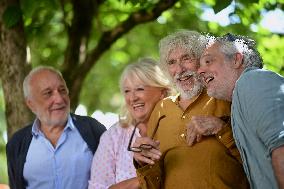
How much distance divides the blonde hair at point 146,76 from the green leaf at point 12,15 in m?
1.23

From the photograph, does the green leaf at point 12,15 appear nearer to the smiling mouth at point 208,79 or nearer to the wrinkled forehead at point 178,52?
the wrinkled forehead at point 178,52

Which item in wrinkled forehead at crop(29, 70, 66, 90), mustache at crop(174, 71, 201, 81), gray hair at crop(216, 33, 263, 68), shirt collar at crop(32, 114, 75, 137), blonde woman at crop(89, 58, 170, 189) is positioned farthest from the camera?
wrinkled forehead at crop(29, 70, 66, 90)

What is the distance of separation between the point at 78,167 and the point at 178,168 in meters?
1.37

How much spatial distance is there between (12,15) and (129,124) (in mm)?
1498

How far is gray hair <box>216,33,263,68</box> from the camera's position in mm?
3496

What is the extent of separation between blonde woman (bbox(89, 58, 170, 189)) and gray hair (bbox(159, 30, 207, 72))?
294 mm

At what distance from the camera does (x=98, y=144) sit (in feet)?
16.5

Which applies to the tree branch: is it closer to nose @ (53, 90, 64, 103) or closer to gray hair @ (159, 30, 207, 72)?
nose @ (53, 90, 64, 103)

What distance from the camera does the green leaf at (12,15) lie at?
5.39 m

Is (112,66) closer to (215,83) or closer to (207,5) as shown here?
(207,5)

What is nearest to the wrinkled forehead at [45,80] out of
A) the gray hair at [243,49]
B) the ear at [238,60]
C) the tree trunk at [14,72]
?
the tree trunk at [14,72]

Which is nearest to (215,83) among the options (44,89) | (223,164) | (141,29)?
(223,164)

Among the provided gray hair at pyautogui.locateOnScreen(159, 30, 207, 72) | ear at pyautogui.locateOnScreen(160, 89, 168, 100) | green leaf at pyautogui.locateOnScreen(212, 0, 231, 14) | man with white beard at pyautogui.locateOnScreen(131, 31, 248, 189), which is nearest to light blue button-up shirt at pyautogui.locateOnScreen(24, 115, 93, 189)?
ear at pyautogui.locateOnScreen(160, 89, 168, 100)

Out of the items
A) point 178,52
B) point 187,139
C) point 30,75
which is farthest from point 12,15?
point 187,139
